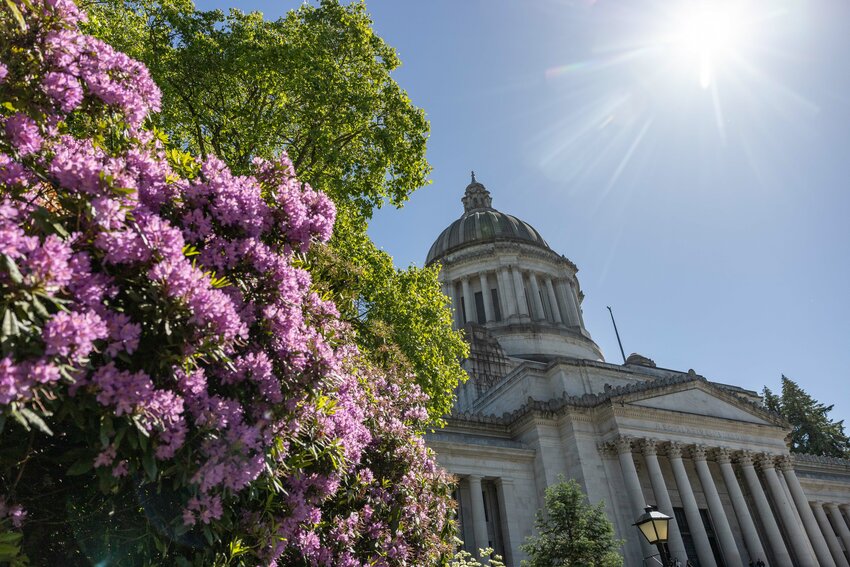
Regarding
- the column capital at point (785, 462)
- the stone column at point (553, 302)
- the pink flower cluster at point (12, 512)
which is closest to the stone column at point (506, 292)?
the stone column at point (553, 302)

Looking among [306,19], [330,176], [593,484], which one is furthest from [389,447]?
[593,484]

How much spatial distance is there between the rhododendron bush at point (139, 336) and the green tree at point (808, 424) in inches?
2169

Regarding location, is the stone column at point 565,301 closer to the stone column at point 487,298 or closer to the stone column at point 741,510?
the stone column at point 487,298

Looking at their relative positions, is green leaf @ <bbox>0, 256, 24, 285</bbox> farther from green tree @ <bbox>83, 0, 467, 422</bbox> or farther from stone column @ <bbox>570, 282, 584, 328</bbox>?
stone column @ <bbox>570, 282, 584, 328</bbox>

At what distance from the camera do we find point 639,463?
28734 mm

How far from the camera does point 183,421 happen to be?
13.4 ft

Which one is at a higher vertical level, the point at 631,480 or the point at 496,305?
the point at 496,305

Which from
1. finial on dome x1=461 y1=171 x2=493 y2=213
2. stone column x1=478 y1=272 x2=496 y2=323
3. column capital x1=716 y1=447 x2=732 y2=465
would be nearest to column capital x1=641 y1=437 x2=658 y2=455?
column capital x1=716 y1=447 x2=732 y2=465

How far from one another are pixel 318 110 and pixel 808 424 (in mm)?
54227

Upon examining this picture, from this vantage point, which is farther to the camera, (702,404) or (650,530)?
(702,404)

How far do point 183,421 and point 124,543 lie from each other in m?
1.67

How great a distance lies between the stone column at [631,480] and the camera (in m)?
24.7

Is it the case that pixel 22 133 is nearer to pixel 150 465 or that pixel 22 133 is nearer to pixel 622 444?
pixel 150 465

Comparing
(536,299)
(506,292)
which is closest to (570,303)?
(536,299)
